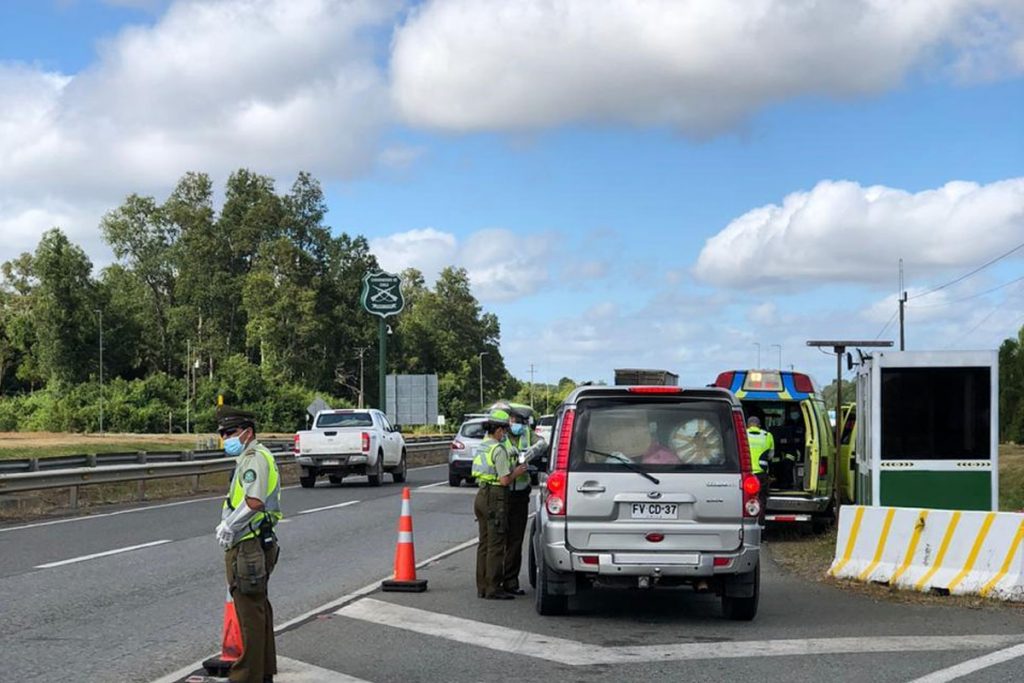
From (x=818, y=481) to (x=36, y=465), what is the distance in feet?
55.0

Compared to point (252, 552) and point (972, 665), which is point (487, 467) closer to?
point (252, 552)

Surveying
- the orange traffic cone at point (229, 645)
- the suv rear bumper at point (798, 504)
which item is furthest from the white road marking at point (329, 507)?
the orange traffic cone at point (229, 645)

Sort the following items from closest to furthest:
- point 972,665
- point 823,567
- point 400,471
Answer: point 972,665, point 823,567, point 400,471

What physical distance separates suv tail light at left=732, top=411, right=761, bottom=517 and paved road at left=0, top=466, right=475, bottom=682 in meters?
3.76

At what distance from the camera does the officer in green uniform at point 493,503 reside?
→ 1155 centimetres

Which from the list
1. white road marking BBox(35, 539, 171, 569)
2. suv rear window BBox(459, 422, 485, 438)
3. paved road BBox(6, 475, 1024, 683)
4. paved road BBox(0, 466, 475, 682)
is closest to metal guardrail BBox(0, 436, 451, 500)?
paved road BBox(0, 466, 475, 682)

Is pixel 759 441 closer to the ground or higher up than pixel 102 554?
higher up

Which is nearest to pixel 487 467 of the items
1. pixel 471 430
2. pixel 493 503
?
pixel 493 503

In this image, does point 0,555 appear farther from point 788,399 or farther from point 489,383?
point 489,383

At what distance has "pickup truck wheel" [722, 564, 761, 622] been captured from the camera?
10.2 metres

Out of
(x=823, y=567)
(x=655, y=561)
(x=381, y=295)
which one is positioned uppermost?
(x=381, y=295)

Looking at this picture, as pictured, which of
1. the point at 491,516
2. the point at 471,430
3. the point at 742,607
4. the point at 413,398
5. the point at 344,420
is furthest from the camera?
the point at 413,398

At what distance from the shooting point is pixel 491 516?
1167cm

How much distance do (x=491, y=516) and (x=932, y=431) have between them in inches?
243
